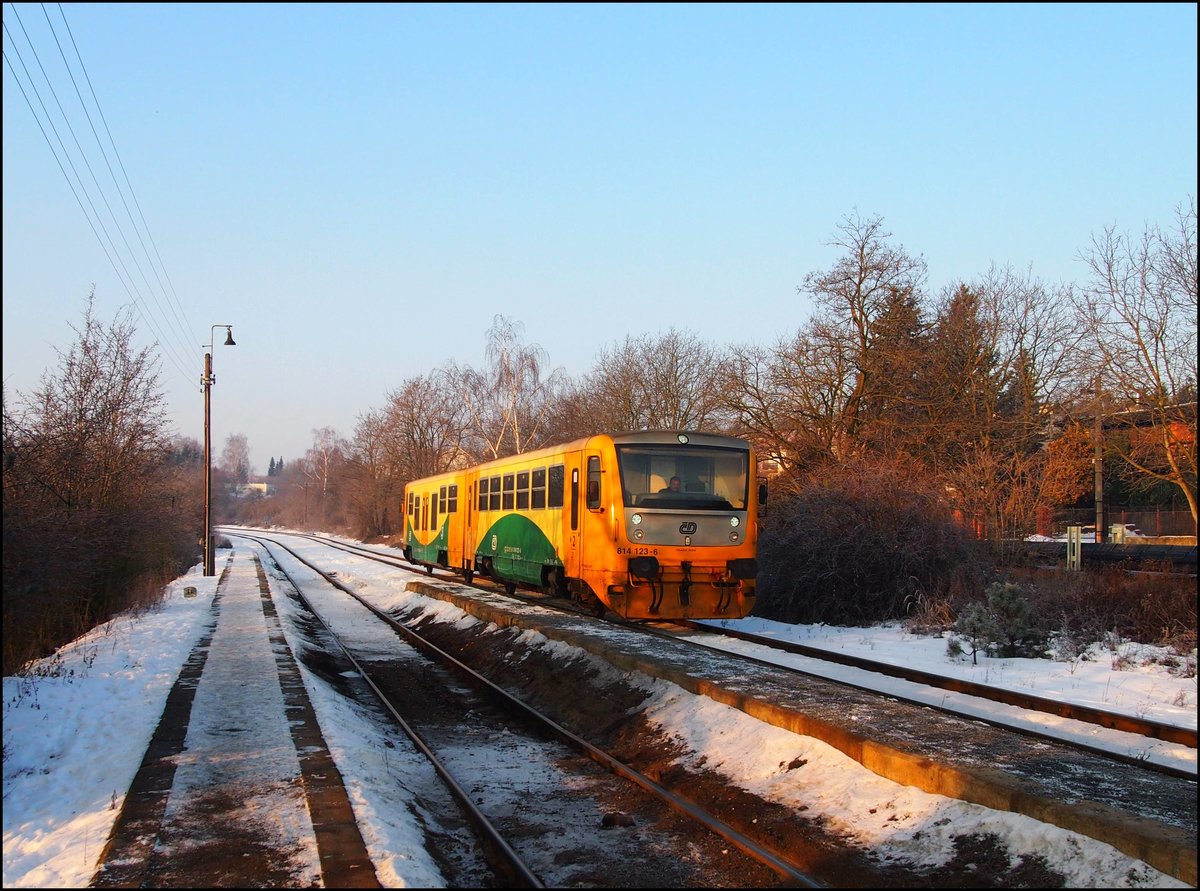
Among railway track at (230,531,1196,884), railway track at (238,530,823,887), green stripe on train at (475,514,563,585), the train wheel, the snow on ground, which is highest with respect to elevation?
green stripe on train at (475,514,563,585)

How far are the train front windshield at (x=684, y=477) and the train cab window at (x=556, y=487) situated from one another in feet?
7.21

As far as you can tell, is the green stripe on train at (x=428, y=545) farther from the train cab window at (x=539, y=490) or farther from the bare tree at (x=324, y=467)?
the bare tree at (x=324, y=467)

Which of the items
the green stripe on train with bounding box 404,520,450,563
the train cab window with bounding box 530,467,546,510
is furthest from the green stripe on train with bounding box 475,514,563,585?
the green stripe on train with bounding box 404,520,450,563

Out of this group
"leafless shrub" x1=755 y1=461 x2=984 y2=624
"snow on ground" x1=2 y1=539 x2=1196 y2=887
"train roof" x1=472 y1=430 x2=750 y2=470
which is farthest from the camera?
"leafless shrub" x1=755 y1=461 x2=984 y2=624

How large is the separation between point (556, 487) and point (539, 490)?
113cm

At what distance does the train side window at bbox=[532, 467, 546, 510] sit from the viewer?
18.4m

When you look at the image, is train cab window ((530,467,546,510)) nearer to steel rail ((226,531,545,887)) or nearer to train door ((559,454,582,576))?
train door ((559,454,582,576))

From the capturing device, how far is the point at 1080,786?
6715 millimetres

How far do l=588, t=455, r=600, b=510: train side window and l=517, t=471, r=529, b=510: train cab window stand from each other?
3873mm

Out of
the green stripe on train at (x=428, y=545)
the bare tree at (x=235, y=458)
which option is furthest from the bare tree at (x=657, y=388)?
the bare tree at (x=235, y=458)

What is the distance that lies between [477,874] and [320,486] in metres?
110

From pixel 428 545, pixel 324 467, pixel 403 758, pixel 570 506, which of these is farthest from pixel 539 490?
pixel 324 467

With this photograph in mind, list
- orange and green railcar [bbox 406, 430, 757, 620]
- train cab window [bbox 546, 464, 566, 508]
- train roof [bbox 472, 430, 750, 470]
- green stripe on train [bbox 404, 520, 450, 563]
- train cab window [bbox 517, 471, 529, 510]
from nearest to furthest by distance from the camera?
orange and green railcar [bbox 406, 430, 757, 620] → train roof [bbox 472, 430, 750, 470] → train cab window [bbox 546, 464, 566, 508] → train cab window [bbox 517, 471, 529, 510] → green stripe on train [bbox 404, 520, 450, 563]

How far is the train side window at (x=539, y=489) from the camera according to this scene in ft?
60.3
